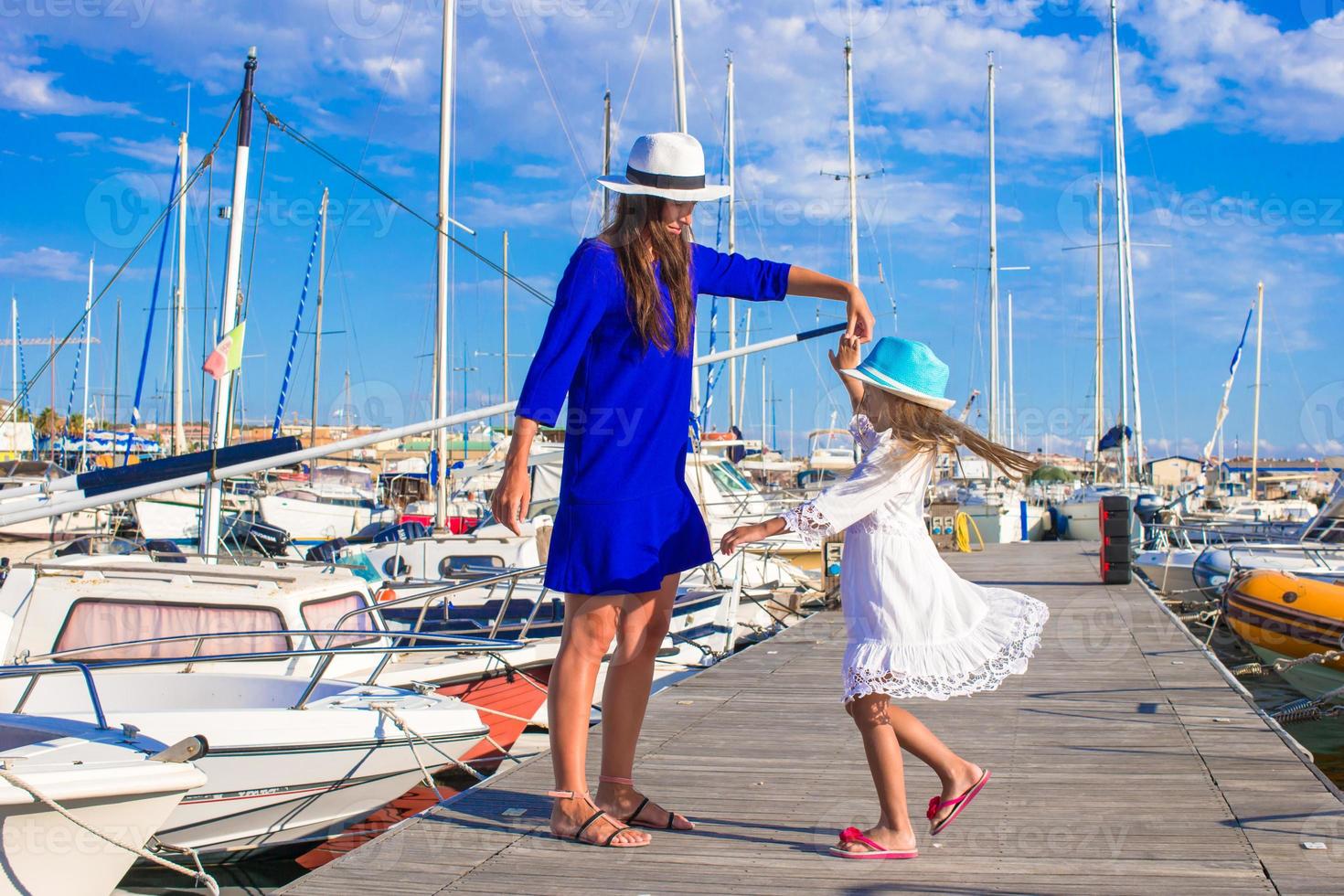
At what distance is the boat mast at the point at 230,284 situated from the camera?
394 inches

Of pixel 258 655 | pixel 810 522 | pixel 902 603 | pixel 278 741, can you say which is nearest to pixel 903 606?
pixel 902 603

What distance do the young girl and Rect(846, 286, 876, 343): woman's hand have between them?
88 mm

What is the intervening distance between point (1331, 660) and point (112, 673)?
867 cm

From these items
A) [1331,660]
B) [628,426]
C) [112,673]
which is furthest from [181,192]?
[1331,660]

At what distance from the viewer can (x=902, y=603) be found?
11.5 feet

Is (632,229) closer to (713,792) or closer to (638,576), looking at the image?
(638,576)

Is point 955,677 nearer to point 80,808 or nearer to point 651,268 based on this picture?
point 651,268

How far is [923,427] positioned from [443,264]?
42.4 ft

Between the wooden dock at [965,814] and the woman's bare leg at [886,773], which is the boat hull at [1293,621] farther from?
the woman's bare leg at [886,773]

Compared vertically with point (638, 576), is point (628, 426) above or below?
above

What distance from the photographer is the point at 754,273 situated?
151 inches

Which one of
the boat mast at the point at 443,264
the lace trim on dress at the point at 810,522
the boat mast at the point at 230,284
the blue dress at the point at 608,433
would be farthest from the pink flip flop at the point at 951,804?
the boat mast at the point at 443,264

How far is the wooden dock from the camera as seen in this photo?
332 cm

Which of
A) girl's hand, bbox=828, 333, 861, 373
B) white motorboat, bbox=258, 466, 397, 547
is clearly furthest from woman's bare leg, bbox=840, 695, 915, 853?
white motorboat, bbox=258, 466, 397, 547
